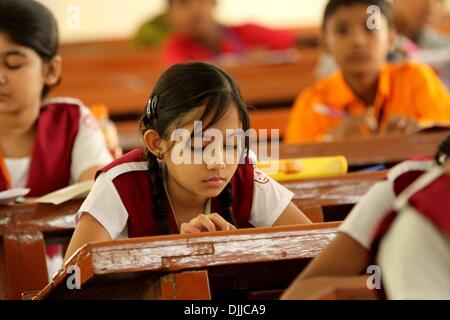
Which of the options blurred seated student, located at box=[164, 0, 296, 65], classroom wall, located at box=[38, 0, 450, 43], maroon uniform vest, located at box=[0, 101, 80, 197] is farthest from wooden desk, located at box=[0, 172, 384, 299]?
classroom wall, located at box=[38, 0, 450, 43]

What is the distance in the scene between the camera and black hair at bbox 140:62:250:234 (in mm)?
1861

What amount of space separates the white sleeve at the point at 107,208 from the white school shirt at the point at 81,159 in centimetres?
62

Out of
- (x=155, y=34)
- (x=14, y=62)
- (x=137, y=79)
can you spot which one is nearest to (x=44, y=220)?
(x=14, y=62)

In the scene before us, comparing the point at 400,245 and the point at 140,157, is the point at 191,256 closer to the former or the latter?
the point at 400,245

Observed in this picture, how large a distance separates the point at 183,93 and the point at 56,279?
457 millimetres

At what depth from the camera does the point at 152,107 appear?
6.43 ft

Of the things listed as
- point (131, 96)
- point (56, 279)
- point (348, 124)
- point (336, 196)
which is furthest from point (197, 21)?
point (56, 279)

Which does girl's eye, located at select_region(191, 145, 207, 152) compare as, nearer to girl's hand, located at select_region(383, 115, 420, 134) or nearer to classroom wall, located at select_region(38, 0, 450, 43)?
girl's hand, located at select_region(383, 115, 420, 134)

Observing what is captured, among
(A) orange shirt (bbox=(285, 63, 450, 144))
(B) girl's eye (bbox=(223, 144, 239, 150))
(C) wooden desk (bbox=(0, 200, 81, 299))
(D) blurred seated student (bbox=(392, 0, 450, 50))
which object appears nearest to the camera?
(B) girl's eye (bbox=(223, 144, 239, 150))

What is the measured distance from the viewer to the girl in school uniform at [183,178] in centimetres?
185

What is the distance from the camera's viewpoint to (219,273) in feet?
4.95

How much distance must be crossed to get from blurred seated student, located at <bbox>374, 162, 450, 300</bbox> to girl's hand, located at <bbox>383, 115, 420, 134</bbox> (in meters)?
1.87

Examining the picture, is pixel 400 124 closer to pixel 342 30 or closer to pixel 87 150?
pixel 342 30

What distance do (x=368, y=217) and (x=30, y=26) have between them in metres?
1.50
